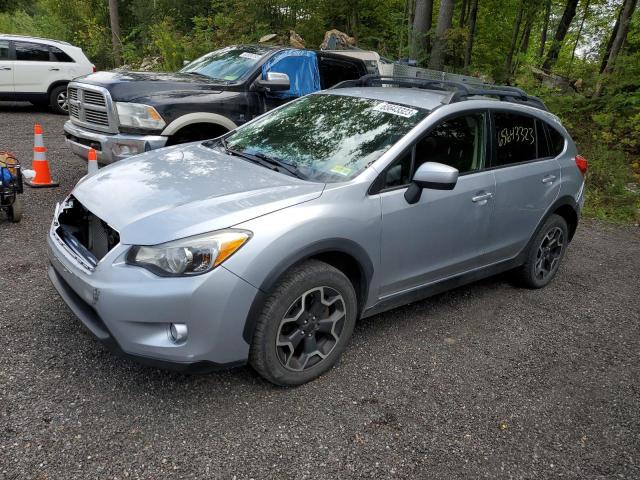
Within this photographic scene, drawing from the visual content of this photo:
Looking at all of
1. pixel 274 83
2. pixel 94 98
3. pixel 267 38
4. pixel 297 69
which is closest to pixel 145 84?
pixel 94 98

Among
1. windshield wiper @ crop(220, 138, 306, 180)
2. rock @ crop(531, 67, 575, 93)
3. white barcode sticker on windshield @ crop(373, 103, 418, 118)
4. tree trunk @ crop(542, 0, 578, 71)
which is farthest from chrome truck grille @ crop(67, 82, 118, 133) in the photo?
tree trunk @ crop(542, 0, 578, 71)

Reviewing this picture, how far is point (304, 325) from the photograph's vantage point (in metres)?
3.07

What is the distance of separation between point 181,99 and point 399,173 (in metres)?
3.44

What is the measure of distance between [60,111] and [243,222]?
11817mm

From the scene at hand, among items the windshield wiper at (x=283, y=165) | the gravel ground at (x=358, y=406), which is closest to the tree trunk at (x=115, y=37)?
the gravel ground at (x=358, y=406)

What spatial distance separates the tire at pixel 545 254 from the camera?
4.64 m

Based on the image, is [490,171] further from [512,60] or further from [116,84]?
[512,60]

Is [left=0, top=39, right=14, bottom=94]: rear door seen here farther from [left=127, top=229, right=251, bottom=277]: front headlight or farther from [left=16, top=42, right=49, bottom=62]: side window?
[left=127, top=229, right=251, bottom=277]: front headlight

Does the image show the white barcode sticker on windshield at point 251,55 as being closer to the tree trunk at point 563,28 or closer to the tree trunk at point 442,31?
the tree trunk at point 442,31

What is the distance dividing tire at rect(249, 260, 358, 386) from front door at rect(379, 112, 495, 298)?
1.28 ft

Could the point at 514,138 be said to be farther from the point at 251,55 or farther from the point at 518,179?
the point at 251,55

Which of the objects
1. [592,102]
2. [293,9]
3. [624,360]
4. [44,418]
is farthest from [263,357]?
[293,9]

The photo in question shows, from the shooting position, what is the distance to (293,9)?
18.2 m

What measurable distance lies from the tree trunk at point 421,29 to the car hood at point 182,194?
1248 cm
